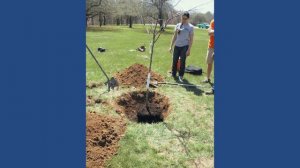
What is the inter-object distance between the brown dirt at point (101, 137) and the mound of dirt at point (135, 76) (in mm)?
1658

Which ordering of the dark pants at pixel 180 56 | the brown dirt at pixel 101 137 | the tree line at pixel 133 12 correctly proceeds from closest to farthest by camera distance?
the brown dirt at pixel 101 137 → the tree line at pixel 133 12 → the dark pants at pixel 180 56

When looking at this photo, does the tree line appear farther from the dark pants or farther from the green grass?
A: the dark pants

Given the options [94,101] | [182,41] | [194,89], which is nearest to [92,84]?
[94,101]

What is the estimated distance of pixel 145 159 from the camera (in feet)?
13.9

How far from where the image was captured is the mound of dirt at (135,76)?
6.91 metres

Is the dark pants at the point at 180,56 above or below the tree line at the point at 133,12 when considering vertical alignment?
below

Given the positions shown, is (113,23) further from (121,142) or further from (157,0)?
(121,142)

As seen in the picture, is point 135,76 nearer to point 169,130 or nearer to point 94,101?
point 94,101

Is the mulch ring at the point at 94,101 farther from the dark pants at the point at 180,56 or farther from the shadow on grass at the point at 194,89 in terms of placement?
the dark pants at the point at 180,56

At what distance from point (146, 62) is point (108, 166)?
538 cm

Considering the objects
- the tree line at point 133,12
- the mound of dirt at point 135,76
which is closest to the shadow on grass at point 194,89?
the mound of dirt at point 135,76

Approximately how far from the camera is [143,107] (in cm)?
599

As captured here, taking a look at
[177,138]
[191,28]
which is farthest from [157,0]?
[177,138]

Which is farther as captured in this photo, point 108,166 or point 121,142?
point 121,142
